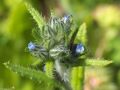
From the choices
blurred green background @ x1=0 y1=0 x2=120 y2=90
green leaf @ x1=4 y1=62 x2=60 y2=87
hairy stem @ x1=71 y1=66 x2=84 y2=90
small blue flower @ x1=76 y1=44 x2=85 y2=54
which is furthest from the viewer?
blurred green background @ x1=0 y1=0 x2=120 y2=90

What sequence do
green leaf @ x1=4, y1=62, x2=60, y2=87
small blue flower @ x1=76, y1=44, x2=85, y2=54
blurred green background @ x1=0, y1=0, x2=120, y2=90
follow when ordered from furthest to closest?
blurred green background @ x1=0, y1=0, x2=120, y2=90
small blue flower @ x1=76, y1=44, x2=85, y2=54
green leaf @ x1=4, y1=62, x2=60, y2=87

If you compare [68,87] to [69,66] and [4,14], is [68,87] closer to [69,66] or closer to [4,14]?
[69,66]

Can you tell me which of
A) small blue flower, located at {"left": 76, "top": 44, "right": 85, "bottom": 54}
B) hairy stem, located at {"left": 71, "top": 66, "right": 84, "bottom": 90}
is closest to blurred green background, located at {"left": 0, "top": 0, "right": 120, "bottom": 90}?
hairy stem, located at {"left": 71, "top": 66, "right": 84, "bottom": 90}

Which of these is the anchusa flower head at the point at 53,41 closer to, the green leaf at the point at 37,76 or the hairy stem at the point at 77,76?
the green leaf at the point at 37,76

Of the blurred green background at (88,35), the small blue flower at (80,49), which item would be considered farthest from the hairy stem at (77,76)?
the blurred green background at (88,35)

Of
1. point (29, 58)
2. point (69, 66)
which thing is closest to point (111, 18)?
point (29, 58)

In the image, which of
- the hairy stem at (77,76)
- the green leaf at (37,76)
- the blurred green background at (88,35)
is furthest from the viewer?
the blurred green background at (88,35)

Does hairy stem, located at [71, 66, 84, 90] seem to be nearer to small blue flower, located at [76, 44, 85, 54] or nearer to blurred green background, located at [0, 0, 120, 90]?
small blue flower, located at [76, 44, 85, 54]

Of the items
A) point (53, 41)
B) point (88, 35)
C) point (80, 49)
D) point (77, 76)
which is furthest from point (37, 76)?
point (88, 35)

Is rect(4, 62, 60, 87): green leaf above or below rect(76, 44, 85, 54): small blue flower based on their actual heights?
below
